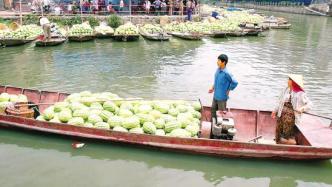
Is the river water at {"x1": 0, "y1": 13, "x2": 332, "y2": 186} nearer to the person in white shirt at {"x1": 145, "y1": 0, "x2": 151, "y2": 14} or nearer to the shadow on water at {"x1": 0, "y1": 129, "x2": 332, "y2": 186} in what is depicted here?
the shadow on water at {"x1": 0, "y1": 129, "x2": 332, "y2": 186}

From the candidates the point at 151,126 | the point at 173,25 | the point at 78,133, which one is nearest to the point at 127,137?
the point at 151,126

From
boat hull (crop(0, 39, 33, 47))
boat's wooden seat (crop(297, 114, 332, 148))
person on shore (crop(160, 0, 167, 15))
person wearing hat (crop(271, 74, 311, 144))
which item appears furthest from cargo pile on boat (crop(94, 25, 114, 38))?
person wearing hat (crop(271, 74, 311, 144))

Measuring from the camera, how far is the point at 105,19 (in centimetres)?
2708

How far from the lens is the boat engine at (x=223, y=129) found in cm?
790

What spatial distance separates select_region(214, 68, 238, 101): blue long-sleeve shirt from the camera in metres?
8.24

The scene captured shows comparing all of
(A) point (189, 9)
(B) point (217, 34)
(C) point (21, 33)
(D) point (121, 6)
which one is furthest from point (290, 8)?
(C) point (21, 33)

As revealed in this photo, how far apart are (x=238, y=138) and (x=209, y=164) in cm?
119

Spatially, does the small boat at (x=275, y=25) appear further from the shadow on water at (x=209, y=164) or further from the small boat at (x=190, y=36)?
the shadow on water at (x=209, y=164)

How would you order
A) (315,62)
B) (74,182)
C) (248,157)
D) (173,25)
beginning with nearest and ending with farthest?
(74,182) → (248,157) → (315,62) → (173,25)

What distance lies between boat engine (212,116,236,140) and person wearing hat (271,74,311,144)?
103 cm

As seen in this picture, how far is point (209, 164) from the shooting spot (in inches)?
318

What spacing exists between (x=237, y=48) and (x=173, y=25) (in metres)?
5.51

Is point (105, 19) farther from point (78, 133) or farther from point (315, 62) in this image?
point (78, 133)

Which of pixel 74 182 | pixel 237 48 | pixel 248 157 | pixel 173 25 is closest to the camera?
pixel 74 182
